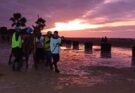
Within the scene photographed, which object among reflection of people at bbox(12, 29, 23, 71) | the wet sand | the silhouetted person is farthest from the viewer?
the silhouetted person

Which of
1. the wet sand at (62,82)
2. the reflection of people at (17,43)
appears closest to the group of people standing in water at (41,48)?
the reflection of people at (17,43)

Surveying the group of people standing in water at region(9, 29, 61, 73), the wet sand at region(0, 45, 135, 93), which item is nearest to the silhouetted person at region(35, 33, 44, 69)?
the group of people standing in water at region(9, 29, 61, 73)

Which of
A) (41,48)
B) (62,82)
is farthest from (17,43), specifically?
(62,82)

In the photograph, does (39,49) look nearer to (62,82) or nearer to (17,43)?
(17,43)

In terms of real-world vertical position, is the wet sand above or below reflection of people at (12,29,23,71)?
below

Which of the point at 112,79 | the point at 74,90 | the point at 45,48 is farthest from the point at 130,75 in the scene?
the point at 74,90

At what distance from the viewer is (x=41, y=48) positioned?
20.2 m

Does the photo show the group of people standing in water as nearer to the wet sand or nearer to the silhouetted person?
the silhouetted person

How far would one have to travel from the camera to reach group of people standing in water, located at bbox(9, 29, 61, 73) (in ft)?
60.7

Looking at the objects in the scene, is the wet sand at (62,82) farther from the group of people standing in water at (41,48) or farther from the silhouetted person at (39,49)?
the silhouetted person at (39,49)

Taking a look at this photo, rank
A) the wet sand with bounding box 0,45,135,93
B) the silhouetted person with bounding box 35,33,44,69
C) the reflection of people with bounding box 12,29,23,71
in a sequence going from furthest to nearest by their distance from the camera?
the silhouetted person with bounding box 35,33,44,69 < the reflection of people with bounding box 12,29,23,71 < the wet sand with bounding box 0,45,135,93

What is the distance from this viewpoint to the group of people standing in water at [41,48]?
18500 mm

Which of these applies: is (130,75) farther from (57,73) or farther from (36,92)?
(36,92)

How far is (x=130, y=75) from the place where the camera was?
18.9m
